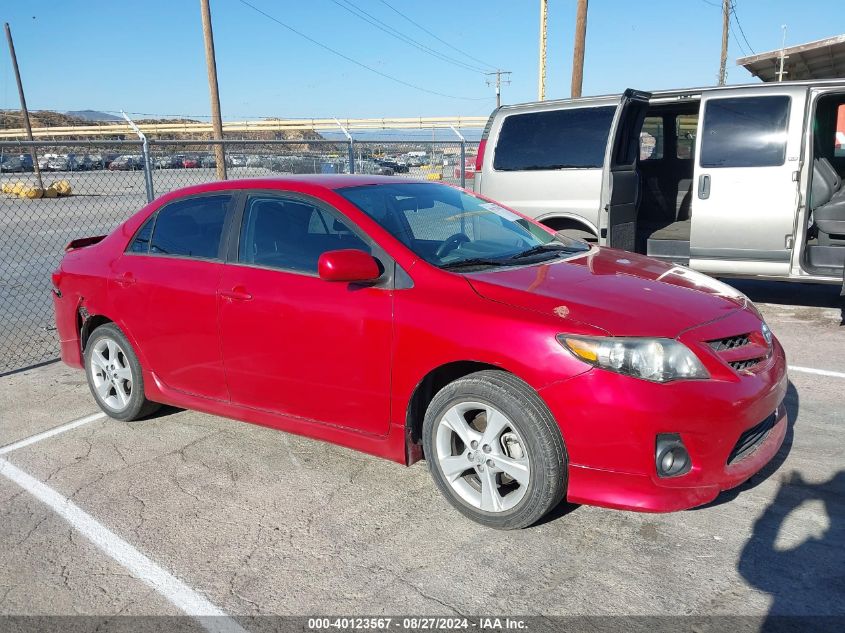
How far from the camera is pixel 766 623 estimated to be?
270cm

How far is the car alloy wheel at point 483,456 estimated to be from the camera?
329 cm

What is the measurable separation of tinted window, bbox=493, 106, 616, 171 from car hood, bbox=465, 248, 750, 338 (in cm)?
373

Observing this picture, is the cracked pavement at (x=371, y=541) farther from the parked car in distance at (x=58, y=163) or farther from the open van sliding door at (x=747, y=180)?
the parked car in distance at (x=58, y=163)

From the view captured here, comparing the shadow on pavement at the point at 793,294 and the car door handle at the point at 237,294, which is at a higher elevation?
the car door handle at the point at 237,294

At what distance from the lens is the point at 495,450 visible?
10.9ft

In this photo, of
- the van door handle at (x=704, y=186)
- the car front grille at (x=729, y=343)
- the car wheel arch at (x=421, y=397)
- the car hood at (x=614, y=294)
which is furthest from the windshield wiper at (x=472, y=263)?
the van door handle at (x=704, y=186)

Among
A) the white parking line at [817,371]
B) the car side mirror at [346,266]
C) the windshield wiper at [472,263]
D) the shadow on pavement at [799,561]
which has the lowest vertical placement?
the white parking line at [817,371]

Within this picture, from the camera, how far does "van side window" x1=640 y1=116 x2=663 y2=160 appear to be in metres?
9.02

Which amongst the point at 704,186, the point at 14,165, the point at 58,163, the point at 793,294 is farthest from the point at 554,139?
the point at 14,165

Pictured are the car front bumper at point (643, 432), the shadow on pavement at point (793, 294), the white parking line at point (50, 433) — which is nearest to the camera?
the car front bumper at point (643, 432)

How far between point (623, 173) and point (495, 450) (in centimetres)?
514

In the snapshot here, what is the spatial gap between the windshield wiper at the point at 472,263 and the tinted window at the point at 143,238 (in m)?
2.16

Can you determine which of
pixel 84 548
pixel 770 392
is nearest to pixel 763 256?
pixel 770 392

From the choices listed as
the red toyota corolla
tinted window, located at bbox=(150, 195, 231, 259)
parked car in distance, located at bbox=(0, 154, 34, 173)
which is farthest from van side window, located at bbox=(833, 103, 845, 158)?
parked car in distance, located at bbox=(0, 154, 34, 173)
